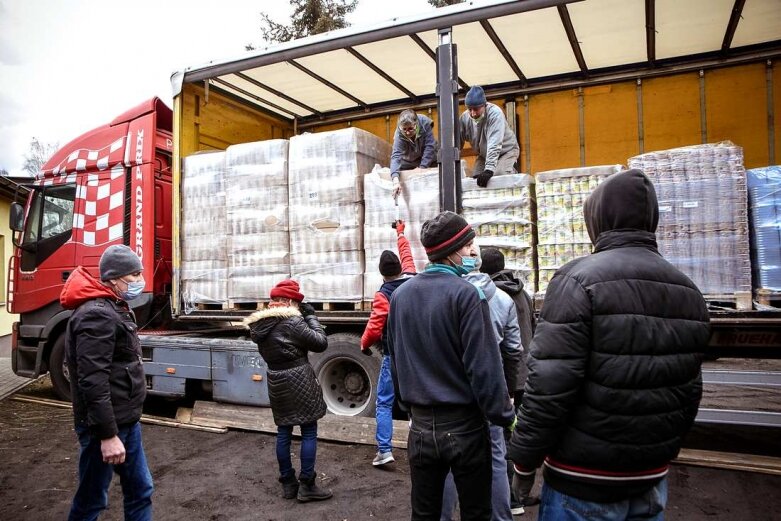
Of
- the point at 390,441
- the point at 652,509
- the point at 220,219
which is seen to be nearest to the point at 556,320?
the point at 652,509

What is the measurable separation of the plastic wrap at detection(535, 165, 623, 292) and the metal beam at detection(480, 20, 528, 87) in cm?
170

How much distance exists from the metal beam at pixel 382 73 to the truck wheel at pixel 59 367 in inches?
207

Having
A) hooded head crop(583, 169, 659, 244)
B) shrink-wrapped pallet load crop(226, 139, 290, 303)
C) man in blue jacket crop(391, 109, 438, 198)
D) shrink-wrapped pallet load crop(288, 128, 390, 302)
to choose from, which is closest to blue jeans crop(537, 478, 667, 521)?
hooded head crop(583, 169, 659, 244)

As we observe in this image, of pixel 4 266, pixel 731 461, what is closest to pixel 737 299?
pixel 731 461

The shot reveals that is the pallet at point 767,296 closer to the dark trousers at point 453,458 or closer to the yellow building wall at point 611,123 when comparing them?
the yellow building wall at point 611,123

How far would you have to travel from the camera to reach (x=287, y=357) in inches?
161

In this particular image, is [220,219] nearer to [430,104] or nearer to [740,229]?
[430,104]

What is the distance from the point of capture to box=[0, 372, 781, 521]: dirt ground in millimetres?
4016

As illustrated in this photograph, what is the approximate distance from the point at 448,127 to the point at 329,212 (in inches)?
63.1

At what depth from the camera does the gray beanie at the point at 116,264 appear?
313 cm

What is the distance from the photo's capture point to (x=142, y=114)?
7242 millimetres

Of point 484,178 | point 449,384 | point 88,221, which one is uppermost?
point 484,178

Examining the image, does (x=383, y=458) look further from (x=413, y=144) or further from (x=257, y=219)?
(x=413, y=144)

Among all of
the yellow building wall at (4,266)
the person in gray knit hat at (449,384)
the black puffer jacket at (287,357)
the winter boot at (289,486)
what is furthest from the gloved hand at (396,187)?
the yellow building wall at (4,266)
